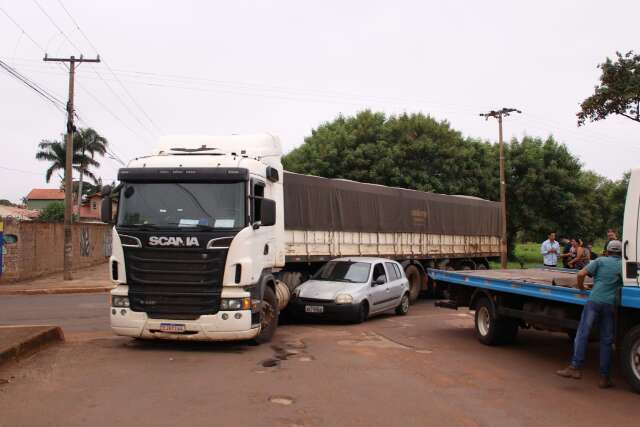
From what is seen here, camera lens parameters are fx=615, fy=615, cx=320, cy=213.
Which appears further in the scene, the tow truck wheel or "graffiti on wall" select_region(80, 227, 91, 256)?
"graffiti on wall" select_region(80, 227, 91, 256)

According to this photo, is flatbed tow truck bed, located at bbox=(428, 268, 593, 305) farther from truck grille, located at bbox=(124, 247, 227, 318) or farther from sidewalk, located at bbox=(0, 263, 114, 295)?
sidewalk, located at bbox=(0, 263, 114, 295)

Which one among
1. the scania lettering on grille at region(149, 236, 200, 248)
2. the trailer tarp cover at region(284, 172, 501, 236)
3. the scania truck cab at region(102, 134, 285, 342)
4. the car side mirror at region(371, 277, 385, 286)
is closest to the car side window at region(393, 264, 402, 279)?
the car side mirror at region(371, 277, 385, 286)

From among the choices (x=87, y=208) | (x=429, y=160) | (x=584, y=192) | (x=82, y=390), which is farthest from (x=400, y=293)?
(x=87, y=208)

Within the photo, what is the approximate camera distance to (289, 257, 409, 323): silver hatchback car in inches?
491

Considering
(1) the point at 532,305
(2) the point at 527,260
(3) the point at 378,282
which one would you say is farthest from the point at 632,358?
(2) the point at 527,260

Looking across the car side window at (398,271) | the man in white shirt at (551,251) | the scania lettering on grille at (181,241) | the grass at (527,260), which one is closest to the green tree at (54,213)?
the grass at (527,260)

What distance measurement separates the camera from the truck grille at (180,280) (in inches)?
346

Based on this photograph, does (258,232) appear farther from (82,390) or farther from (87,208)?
(87,208)

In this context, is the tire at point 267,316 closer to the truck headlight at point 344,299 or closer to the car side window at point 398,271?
the truck headlight at point 344,299

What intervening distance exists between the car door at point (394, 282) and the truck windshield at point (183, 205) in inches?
243

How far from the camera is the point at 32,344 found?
8.60m

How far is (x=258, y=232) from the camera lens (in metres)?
9.51

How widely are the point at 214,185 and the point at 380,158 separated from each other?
24.8 meters

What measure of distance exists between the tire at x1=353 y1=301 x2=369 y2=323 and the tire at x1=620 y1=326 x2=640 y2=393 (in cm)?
601
